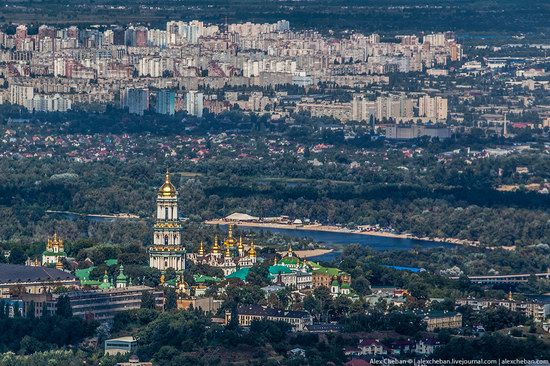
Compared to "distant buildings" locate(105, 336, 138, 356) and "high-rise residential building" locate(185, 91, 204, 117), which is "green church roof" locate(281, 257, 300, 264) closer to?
"distant buildings" locate(105, 336, 138, 356)

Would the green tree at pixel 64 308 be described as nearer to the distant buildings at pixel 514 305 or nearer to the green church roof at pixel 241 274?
the green church roof at pixel 241 274

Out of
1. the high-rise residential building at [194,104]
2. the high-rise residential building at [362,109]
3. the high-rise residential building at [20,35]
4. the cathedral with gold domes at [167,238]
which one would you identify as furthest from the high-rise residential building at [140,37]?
the cathedral with gold domes at [167,238]

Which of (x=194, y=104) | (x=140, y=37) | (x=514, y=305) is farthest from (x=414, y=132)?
(x=514, y=305)

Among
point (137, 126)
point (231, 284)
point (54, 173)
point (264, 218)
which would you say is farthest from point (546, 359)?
point (137, 126)

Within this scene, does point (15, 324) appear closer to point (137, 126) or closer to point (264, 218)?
point (264, 218)

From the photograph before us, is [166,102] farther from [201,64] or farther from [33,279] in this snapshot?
[33,279]

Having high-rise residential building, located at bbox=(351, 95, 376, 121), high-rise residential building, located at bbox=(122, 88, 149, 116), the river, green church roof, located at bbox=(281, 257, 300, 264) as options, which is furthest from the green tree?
high-rise residential building, located at bbox=(351, 95, 376, 121)
